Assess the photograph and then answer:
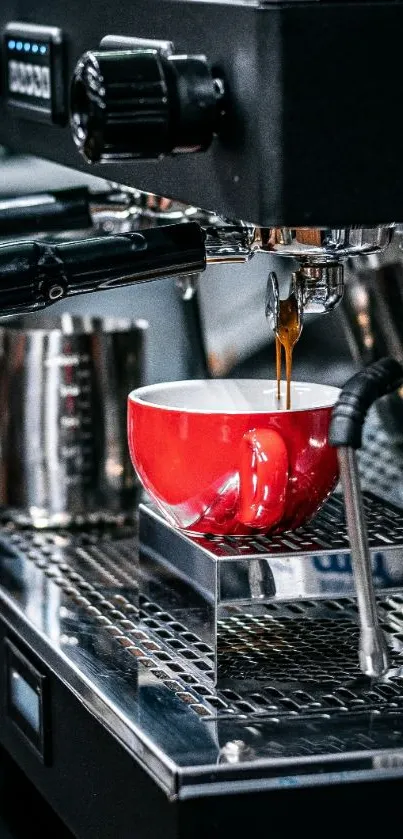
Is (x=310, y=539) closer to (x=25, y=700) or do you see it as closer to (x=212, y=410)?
(x=212, y=410)

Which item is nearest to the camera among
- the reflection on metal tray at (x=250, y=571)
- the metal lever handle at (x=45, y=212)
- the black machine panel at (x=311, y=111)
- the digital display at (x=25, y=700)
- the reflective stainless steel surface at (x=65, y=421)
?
the black machine panel at (x=311, y=111)

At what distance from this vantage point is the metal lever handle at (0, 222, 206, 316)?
0.70m

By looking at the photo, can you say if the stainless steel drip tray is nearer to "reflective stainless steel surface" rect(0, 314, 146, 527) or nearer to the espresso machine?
the espresso machine

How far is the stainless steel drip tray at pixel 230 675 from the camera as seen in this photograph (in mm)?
664

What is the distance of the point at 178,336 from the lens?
131cm

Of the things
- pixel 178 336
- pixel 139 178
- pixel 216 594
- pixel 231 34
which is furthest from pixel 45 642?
pixel 178 336

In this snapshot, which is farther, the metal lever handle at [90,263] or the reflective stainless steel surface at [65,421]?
the reflective stainless steel surface at [65,421]

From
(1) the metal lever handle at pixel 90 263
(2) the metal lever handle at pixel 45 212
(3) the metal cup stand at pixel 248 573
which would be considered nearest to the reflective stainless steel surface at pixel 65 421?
(2) the metal lever handle at pixel 45 212

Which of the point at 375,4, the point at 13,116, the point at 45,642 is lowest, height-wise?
the point at 45,642

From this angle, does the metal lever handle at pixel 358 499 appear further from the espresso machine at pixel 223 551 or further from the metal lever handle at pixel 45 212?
the metal lever handle at pixel 45 212

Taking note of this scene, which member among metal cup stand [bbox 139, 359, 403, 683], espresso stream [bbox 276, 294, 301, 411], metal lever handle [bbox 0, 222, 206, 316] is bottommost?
metal cup stand [bbox 139, 359, 403, 683]

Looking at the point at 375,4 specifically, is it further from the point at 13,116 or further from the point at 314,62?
the point at 13,116

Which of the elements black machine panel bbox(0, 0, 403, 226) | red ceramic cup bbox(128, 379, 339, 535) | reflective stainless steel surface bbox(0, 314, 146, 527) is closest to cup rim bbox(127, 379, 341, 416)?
red ceramic cup bbox(128, 379, 339, 535)

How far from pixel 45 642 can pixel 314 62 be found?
0.39 m
